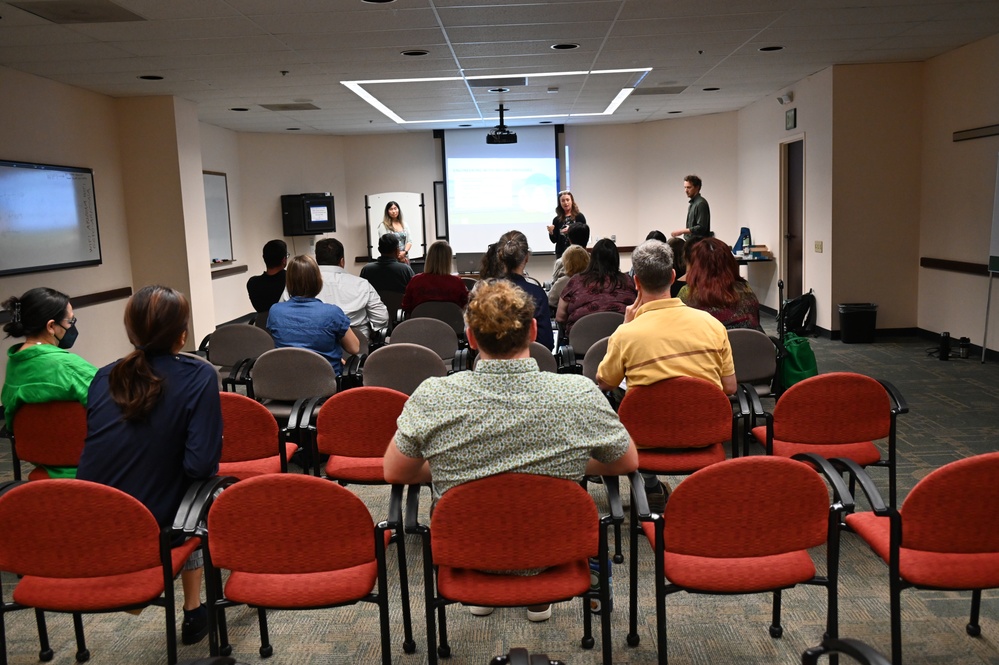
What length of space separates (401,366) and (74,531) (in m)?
2.07

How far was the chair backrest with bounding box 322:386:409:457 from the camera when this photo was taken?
3.27 m

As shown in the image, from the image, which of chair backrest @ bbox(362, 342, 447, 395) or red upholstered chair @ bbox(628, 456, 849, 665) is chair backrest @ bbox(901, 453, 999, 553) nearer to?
red upholstered chair @ bbox(628, 456, 849, 665)

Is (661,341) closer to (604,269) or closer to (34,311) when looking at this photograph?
(604,269)

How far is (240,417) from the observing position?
132 inches

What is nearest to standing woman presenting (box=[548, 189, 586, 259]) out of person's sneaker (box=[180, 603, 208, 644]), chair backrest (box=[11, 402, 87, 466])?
chair backrest (box=[11, 402, 87, 466])

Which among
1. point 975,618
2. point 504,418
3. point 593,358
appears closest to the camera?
point 504,418

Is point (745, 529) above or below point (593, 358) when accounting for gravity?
below

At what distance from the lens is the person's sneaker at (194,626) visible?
286 centimetres

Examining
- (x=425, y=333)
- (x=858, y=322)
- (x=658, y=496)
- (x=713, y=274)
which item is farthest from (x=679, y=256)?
(x=858, y=322)

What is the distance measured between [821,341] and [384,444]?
676 centimetres

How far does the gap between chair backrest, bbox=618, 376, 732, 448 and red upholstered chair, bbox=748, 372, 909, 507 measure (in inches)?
10.4

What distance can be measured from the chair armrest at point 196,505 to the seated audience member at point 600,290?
309 centimetres

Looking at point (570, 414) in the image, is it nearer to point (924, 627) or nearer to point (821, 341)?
point (924, 627)

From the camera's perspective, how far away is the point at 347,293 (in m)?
5.51
